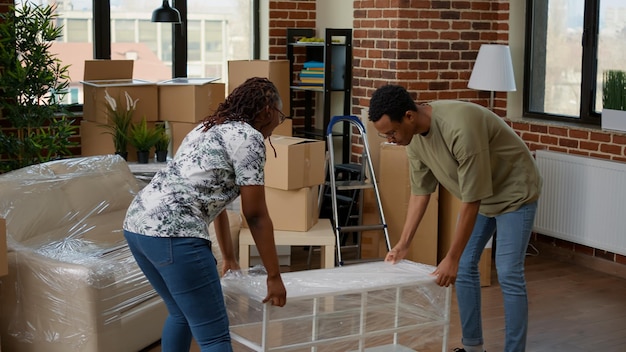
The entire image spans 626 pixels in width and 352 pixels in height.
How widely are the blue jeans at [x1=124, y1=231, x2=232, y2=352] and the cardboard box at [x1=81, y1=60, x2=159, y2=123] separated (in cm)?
304

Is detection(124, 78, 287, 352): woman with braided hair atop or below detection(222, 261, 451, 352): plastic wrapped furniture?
atop

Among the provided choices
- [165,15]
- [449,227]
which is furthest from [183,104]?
[449,227]

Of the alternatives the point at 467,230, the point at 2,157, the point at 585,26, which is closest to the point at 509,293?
the point at 467,230

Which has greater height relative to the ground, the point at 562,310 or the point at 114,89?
the point at 114,89

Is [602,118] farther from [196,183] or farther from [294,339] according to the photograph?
[196,183]

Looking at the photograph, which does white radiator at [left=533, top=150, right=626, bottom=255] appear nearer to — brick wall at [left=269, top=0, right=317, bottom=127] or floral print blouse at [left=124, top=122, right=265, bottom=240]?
brick wall at [left=269, top=0, right=317, bottom=127]

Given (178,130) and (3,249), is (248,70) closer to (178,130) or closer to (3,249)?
(178,130)

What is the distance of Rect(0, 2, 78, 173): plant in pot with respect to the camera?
200 inches

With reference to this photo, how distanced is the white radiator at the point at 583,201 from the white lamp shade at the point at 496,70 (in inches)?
20.8

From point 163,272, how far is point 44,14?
3009 millimetres

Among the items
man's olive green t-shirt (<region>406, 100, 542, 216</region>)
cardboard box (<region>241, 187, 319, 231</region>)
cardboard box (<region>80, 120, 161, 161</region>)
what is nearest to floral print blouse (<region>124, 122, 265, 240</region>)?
man's olive green t-shirt (<region>406, 100, 542, 216</region>)

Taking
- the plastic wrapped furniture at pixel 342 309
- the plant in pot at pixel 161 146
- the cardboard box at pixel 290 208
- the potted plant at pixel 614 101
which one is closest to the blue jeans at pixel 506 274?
the plastic wrapped furniture at pixel 342 309

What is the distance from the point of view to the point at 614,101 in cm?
550

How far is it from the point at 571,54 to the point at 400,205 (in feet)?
5.64
